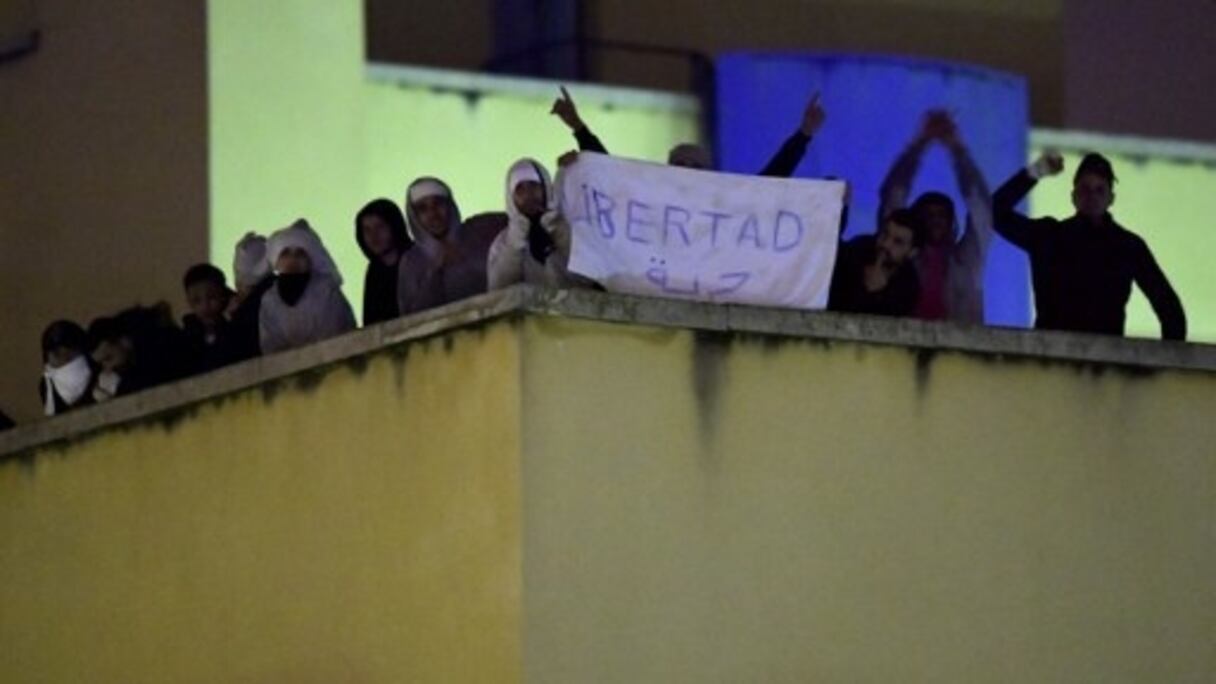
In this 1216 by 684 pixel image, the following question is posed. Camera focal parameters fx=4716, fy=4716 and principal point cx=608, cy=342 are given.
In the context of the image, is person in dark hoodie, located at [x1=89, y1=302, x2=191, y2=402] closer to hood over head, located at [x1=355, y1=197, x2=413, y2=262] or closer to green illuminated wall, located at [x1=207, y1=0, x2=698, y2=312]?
hood over head, located at [x1=355, y1=197, x2=413, y2=262]

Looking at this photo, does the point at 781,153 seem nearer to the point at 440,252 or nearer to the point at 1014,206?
the point at 1014,206

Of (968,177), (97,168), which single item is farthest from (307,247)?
(968,177)

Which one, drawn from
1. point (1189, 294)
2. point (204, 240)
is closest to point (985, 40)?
point (1189, 294)

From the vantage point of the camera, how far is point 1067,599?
17.1 metres

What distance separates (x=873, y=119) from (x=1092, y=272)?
18.6 feet

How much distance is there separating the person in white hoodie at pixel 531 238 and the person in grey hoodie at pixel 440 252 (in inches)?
18.9

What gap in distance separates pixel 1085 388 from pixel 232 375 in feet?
10.6

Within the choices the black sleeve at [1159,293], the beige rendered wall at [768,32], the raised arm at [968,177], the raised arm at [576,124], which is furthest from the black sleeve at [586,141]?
the beige rendered wall at [768,32]

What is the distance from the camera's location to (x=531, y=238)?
16.7m

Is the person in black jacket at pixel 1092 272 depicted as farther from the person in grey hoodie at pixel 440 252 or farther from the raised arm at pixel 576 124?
the person in grey hoodie at pixel 440 252

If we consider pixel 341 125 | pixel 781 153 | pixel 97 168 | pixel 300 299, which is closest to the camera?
pixel 300 299

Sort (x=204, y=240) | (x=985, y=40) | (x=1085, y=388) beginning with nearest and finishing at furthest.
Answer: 1. (x=1085, y=388)
2. (x=204, y=240)
3. (x=985, y=40)

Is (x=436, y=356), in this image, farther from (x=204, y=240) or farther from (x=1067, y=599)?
(x=204, y=240)

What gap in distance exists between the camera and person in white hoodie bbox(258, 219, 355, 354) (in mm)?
18000
